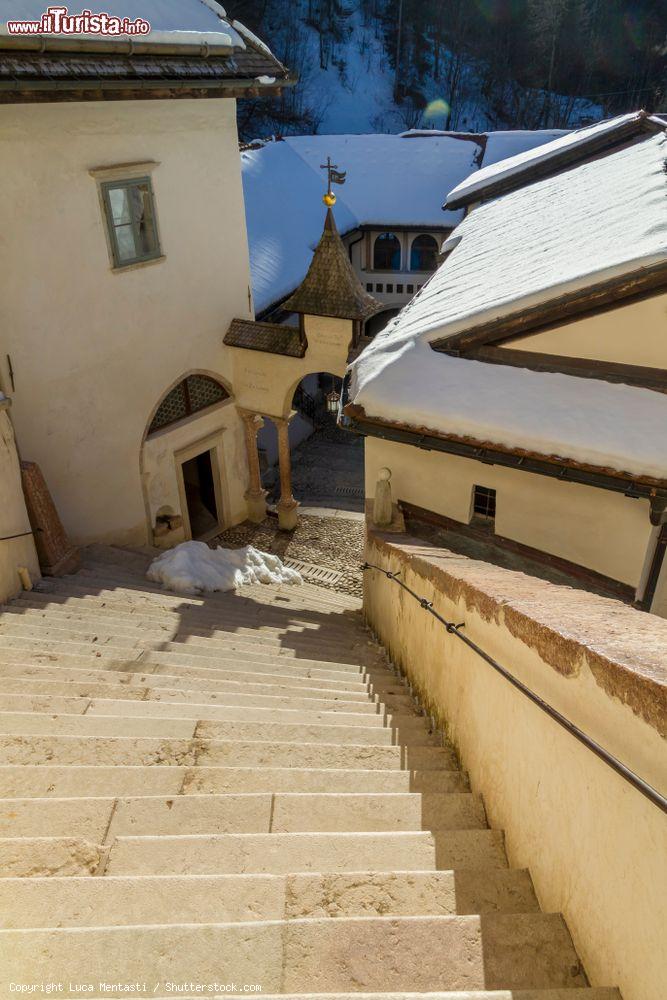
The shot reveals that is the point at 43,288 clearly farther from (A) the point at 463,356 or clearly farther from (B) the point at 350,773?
(B) the point at 350,773

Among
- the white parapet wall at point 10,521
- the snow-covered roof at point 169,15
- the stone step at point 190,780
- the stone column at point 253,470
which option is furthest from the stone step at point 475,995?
the stone column at point 253,470

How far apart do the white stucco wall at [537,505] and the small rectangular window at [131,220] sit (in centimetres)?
545

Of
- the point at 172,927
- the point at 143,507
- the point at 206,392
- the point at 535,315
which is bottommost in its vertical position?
the point at 143,507

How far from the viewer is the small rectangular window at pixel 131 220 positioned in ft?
38.1

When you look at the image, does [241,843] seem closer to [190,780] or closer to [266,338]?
[190,780]

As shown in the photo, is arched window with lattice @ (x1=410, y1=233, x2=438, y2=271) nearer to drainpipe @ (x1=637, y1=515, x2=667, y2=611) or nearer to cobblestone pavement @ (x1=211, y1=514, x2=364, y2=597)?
cobblestone pavement @ (x1=211, y1=514, x2=364, y2=597)

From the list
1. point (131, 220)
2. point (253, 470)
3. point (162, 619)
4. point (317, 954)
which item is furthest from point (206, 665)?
point (253, 470)

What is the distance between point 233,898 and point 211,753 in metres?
1.78

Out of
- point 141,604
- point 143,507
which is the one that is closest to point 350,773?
point 141,604

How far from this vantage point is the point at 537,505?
8.65 meters

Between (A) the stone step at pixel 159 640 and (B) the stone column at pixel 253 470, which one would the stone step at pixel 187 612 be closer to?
(A) the stone step at pixel 159 640

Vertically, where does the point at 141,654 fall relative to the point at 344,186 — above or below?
below

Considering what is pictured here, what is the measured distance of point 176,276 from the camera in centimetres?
1327

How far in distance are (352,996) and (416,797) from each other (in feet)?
6.31
